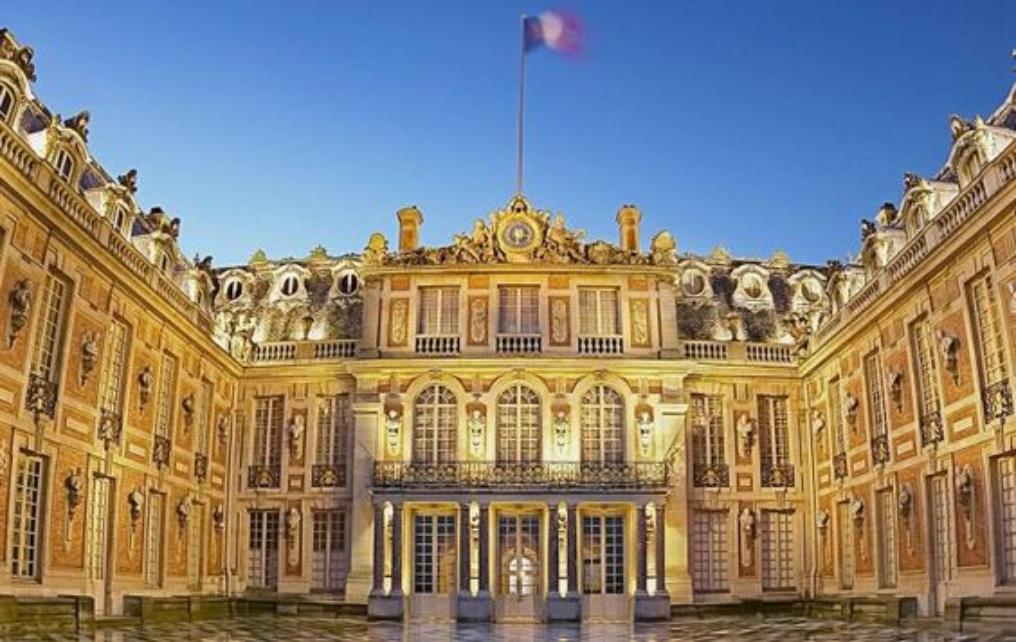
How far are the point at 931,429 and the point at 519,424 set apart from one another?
12679 mm

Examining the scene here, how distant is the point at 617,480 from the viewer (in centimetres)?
3209

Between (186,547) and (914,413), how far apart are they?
18.1 metres

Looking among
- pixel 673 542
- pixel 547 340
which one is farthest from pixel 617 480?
pixel 547 340

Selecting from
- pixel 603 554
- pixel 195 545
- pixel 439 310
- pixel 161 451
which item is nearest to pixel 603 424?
pixel 603 554

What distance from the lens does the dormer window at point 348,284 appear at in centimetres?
3772

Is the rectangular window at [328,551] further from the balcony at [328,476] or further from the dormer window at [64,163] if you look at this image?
the dormer window at [64,163]

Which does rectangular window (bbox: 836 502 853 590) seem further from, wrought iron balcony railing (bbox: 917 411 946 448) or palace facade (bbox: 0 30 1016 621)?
wrought iron balcony railing (bbox: 917 411 946 448)

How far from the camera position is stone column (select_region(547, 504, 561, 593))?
1238 inches

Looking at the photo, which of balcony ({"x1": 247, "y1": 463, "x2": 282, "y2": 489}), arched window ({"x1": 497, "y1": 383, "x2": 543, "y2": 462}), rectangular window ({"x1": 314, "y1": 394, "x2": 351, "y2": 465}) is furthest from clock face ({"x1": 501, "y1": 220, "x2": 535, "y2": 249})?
balcony ({"x1": 247, "y1": 463, "x2": 282, "y2": 489})

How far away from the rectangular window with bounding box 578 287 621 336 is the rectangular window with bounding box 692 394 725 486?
3.28 meters

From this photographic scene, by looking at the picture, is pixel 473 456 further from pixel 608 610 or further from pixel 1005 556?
pixel 1005 556

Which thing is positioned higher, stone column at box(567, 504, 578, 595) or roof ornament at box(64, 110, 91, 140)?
roof ornament at box(64, 110, 91, 140)

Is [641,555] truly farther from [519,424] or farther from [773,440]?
[773,440]

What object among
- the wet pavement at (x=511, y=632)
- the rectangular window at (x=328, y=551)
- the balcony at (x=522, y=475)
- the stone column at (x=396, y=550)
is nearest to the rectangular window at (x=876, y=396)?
the wet pavement at (x=511, y=632)
